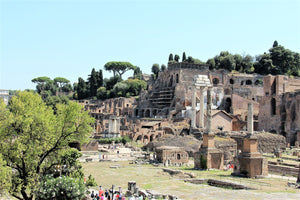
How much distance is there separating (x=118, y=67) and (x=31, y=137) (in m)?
97.6

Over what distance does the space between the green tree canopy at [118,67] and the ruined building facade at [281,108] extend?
204 ft

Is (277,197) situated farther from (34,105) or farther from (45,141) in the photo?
(34,105)

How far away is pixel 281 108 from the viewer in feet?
176

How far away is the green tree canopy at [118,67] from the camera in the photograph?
112 metres

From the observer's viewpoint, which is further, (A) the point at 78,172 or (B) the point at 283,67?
(B) the point at 283,67

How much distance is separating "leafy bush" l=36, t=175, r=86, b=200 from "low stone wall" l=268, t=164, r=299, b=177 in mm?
17119

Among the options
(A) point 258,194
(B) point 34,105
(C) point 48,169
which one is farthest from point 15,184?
(A) point 258,194

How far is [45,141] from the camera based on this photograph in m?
16.2

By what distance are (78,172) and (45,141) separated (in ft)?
12.0

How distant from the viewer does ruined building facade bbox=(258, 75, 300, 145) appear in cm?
4988

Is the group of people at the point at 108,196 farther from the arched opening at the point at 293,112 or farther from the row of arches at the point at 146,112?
the row of arches at the point at 146,112

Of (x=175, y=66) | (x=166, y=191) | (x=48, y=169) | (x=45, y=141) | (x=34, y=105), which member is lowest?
(x=166, y=191)

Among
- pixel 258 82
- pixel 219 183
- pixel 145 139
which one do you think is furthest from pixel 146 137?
pixel 258 82

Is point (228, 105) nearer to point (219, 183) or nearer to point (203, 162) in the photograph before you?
point (203, 162)
